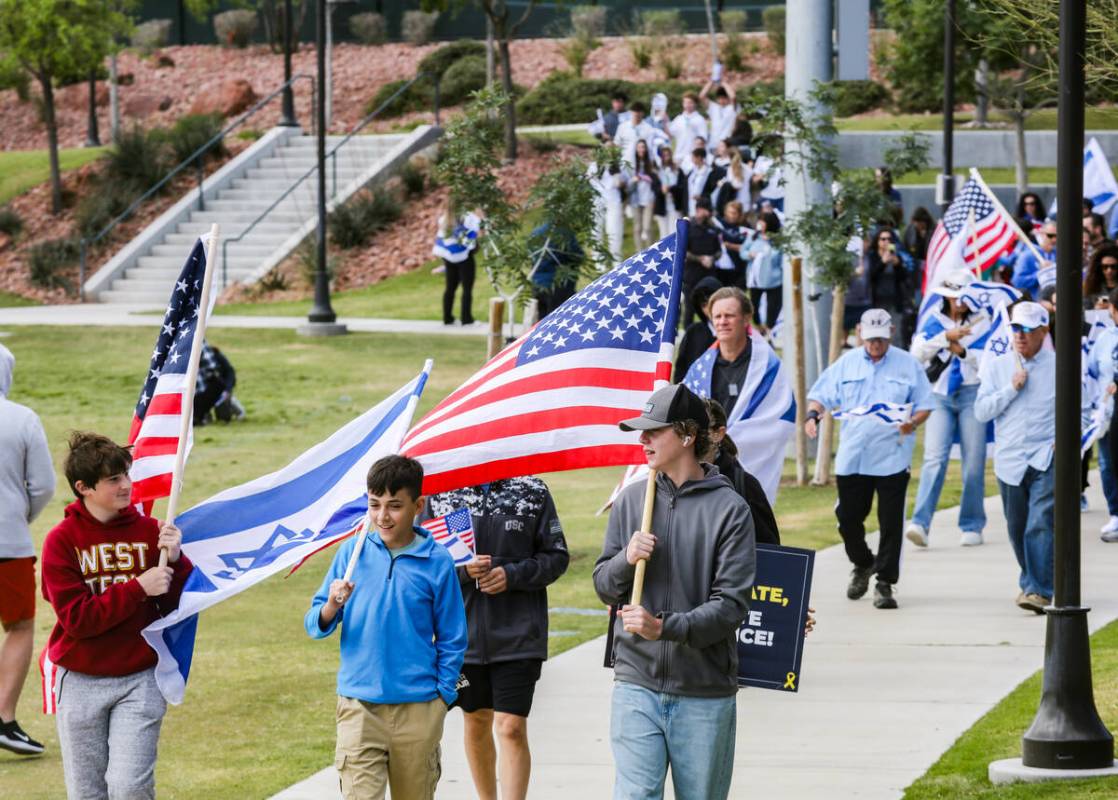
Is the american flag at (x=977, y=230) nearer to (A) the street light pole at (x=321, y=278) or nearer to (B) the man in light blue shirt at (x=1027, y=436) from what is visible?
(B) the man in light blue shirt at (x=1027, y=436)

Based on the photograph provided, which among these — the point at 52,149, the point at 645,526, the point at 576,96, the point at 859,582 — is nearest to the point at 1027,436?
the point at 859,582

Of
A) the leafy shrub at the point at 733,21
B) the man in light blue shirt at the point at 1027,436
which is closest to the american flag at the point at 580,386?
the man in light blue shirt at the point at 1027,436

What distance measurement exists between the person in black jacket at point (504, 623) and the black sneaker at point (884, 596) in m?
4.90

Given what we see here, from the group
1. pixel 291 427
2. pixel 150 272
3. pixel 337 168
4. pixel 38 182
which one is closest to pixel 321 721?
pixel 291 427

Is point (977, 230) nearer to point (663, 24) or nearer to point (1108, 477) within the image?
point (1108, 477)

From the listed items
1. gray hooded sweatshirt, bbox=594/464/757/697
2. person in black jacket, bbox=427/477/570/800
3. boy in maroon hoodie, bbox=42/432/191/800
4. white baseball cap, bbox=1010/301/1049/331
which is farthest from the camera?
white baseball cap, bbox=1010/301/1049/331

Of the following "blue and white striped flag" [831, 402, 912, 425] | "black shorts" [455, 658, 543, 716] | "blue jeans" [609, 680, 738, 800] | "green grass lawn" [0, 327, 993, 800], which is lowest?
"green grass lawn" [0, 327, 993, 800]

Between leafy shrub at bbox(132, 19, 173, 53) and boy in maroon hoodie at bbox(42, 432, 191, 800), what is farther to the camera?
leafy shrub at bbox(132, 19, 173, 53)

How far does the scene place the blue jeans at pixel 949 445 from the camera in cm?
1359

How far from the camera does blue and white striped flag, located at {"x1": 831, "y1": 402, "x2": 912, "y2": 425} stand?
456 inches

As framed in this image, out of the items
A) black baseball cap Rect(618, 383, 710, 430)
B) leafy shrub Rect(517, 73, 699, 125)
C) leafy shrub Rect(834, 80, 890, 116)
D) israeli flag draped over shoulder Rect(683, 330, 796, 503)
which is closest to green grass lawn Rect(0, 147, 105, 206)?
leafy shrub Rect(517, 73, 699, 125)

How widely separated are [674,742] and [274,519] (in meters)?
A: 1.87

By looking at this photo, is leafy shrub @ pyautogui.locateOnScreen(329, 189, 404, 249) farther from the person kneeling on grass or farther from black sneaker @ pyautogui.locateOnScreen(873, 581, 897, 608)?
the person kneeling on grass

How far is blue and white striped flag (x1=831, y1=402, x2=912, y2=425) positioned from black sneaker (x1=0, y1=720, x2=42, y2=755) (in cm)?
537
